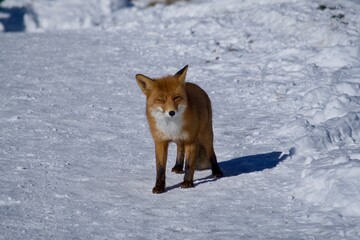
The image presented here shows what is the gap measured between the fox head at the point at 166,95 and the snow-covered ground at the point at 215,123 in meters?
0.90

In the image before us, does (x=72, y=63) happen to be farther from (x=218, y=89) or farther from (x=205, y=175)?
(x=205, y=175)

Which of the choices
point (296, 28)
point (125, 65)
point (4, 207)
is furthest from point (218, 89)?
point (4, 207)

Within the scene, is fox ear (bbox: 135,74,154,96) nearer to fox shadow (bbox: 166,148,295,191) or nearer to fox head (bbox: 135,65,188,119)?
fox head (bbox: 135,65,188,119)

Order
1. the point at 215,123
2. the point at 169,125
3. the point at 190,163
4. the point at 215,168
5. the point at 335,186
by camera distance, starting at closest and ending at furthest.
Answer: the point at 335,186 → the point at 169,125 → the point at 190,163 → the point at 215,168 → the point at 215,123

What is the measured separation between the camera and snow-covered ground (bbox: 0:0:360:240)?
19.2ft

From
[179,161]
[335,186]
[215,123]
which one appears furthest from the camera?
[215,123]

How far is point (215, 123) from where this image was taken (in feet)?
30.8

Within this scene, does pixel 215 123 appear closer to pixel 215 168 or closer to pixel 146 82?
pixel 215 168

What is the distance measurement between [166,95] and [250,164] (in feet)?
5.69

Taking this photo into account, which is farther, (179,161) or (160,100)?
(179,161)

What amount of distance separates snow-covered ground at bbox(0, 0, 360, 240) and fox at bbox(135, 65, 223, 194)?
37 centimetres

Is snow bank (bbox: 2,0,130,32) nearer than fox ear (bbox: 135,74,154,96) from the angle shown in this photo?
No

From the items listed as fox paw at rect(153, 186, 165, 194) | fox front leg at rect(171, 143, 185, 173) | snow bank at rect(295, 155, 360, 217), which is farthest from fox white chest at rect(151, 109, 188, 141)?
snow bank at rect(295, 155, 360, 217)

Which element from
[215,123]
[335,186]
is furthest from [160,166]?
[215,123]
